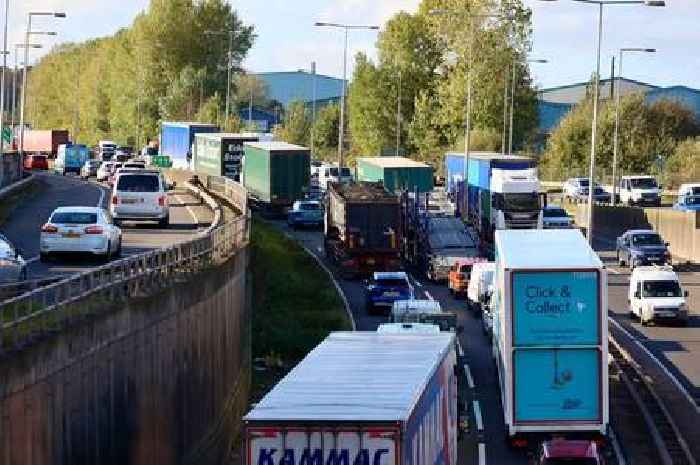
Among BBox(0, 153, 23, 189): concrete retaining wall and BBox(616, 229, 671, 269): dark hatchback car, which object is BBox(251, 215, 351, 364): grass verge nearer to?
BBox(0, 153, 23, 189): concrete retaining wall

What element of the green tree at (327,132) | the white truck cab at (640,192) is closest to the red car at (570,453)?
the white truck cab at (640,192)

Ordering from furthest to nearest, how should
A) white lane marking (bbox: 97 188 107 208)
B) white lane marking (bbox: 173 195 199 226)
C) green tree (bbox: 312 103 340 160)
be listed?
green tree (bbox: 312 103 340 160), white lane marking (bbox: 97 188 107 208), white lane marking (bbox: 173 195 199 226)

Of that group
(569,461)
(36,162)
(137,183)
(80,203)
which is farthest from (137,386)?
(36,162)

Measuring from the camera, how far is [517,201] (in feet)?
235

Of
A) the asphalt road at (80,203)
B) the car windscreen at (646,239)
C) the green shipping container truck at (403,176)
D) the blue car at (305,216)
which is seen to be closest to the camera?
the asphalt road at (80,203)

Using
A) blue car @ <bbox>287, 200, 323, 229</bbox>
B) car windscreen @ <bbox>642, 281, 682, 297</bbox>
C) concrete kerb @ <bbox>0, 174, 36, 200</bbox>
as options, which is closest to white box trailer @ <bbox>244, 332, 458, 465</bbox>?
car windscreen @ <bbox>642, 281, 682, 297</bbox>

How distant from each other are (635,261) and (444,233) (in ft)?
27.7

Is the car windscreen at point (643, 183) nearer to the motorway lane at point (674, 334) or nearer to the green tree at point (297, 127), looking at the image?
the motorway lane at point (674, 334)

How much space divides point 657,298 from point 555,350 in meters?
22.1

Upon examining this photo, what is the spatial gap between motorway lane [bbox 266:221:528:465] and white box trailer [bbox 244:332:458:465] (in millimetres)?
9064

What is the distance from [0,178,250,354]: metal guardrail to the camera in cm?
2069

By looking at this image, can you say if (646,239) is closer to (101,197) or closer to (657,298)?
(657,298)

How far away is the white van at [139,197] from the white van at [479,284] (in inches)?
344

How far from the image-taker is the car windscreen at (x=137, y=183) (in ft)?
169
